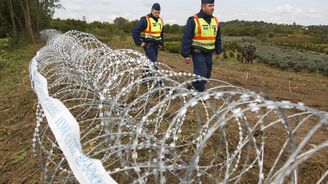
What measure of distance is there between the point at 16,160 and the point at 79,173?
2.51 m

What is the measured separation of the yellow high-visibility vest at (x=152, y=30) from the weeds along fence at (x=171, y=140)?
178cm

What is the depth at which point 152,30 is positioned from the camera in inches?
313

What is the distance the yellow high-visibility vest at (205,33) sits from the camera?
6.26 meters

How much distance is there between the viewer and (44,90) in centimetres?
475

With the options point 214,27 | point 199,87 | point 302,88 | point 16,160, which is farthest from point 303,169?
point 302,88

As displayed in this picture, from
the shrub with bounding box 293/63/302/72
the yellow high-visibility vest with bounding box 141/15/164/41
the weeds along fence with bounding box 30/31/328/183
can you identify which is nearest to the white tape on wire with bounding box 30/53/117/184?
the weeds along fence with bounding box 30/31/328/183

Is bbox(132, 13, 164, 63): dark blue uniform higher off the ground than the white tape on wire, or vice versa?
bbox(132, 13, 164, 63): dark blue uniform

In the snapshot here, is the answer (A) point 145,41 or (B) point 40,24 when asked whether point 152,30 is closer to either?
(A) point 145,41

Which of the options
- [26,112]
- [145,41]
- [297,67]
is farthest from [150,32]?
[297,67]

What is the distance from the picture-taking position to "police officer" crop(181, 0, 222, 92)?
6227mm

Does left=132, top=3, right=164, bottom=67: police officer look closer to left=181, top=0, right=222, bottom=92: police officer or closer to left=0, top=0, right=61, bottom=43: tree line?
left=181, top=0, right=222, bottom=92: police officer

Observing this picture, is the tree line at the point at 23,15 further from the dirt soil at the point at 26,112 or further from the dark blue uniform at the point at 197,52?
the dark blue uniform at the point at 197,52

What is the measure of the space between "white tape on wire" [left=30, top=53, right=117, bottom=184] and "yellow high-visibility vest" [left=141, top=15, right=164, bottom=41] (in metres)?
3.96

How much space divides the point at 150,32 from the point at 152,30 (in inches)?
2.3
